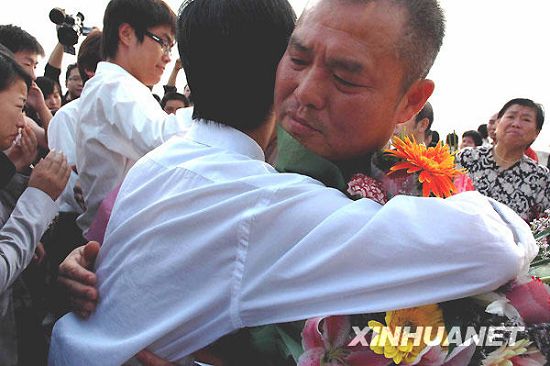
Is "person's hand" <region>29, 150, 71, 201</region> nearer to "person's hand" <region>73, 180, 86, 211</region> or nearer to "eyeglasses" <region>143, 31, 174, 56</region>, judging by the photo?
"person's hand" <region>73, 180, 86, 211</region>

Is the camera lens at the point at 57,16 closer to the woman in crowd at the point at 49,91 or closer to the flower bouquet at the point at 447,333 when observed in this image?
the woman in crowd at the point at 49,91

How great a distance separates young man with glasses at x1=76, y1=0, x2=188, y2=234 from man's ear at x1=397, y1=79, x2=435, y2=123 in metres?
1.43

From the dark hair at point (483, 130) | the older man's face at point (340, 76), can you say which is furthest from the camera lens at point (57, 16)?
the dark hair at point (483, 130)

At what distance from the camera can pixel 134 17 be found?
9.99ft

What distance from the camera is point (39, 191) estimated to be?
2.16m

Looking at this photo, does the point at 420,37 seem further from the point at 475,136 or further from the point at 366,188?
the point at 475,136

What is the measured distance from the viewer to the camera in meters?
4.93

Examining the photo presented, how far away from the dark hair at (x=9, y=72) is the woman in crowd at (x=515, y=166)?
4417mm

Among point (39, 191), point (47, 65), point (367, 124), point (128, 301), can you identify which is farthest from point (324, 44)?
point (47, 65)

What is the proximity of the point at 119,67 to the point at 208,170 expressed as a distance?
73.3 inches

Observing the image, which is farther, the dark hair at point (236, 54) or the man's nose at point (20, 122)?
the man's nose at point (20, 122)

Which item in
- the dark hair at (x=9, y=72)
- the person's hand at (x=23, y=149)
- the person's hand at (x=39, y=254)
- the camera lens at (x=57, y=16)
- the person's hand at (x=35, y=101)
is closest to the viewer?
the dark hair at (x=9, y=72)

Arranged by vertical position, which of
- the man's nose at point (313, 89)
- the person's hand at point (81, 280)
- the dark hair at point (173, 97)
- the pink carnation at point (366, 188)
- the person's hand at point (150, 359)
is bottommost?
the dark hair at point (173, 97)

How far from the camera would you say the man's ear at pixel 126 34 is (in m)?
3.08
